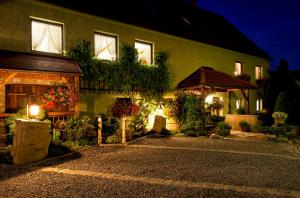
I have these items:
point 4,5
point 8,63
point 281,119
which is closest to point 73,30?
point 4,5

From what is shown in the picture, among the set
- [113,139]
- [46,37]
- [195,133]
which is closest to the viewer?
[113,139]

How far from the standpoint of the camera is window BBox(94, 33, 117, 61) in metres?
13.3

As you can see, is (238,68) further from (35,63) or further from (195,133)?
(35,63)

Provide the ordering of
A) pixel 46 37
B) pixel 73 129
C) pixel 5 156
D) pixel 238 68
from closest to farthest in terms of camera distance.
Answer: pixel 5 156
pixel 73 129
pixel 46 37
pixel 238 68

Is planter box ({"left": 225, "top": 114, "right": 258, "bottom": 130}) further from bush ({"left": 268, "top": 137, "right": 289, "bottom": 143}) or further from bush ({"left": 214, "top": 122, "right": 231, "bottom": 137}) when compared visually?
bush ({"left": 268, "top": 137, "right": 289, "bottom": 143})

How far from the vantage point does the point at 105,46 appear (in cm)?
1354

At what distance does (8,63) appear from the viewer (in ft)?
31.3

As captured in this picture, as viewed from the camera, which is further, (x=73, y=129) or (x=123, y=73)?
(x=123, y=73)

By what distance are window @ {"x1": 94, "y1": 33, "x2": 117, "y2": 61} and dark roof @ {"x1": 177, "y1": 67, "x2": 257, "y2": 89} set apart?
4.34m

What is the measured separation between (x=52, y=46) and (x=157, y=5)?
839 cm

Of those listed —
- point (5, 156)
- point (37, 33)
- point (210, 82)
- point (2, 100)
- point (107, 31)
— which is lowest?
point (5, 156)

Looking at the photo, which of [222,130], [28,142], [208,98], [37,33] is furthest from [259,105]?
[28,142]

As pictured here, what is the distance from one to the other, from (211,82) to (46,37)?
26.2ft

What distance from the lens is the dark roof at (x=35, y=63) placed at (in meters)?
9.62
